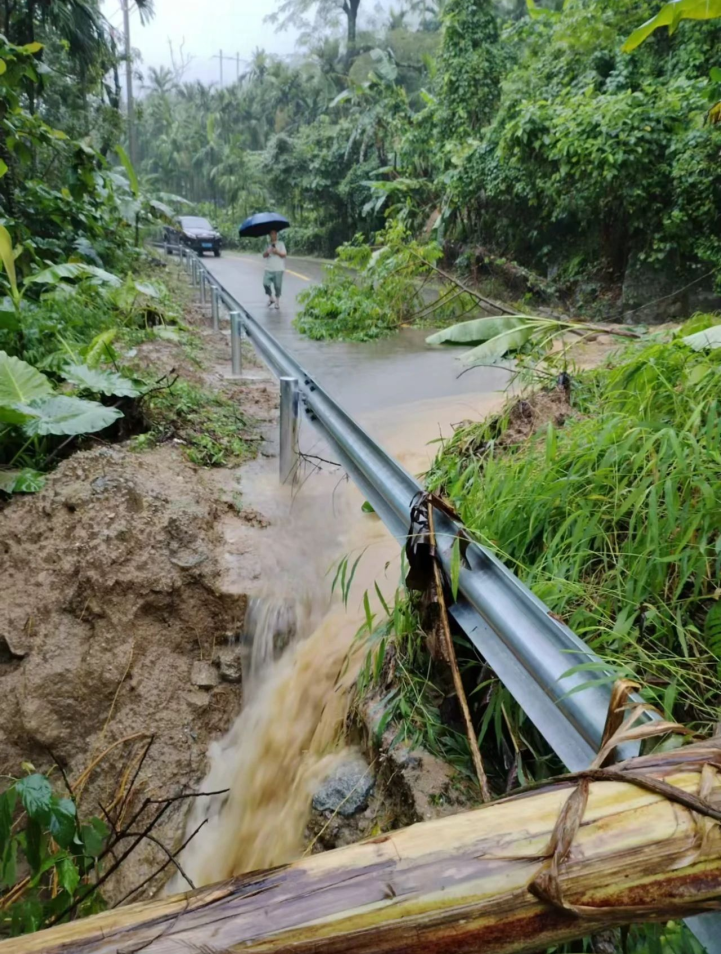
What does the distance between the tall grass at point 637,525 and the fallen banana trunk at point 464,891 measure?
0.69m

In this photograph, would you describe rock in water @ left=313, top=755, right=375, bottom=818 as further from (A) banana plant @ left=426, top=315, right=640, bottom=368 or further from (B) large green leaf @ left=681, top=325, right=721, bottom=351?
(A) banana plant @ left=426, top=315, right=640, bottom=368

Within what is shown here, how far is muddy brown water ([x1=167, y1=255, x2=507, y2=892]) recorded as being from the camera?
2.74m

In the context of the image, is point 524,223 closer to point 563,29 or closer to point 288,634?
point 563,29

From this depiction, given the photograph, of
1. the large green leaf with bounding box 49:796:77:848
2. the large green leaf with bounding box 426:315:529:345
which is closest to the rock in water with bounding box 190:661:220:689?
the large green leaf with bounding box 49:796:77:848

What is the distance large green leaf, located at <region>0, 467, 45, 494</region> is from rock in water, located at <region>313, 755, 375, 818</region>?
110 inches

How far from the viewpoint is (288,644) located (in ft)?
11.7

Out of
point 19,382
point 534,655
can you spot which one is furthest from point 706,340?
point 19,382

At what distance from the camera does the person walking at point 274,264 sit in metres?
12.1

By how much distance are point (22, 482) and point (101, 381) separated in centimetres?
115

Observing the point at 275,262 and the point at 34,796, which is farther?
the point at 275,262

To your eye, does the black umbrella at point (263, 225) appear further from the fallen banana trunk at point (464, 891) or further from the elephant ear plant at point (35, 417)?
the fallen banana trunk at point (464, 891)

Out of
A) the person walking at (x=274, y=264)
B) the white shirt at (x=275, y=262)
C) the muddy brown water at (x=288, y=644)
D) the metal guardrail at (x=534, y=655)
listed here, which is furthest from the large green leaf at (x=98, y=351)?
the white shirt at (x=275, y=262)

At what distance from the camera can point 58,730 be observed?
3.31 m

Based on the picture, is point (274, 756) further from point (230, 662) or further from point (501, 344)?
point (501, 344)
